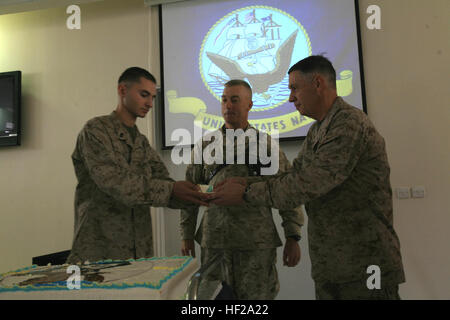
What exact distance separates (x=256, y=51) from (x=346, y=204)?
188 cm

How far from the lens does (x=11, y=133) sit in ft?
11.3

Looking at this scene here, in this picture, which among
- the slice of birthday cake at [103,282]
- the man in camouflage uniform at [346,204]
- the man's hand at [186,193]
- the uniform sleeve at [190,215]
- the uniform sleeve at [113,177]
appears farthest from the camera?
the uniform sleeve at [190,215]

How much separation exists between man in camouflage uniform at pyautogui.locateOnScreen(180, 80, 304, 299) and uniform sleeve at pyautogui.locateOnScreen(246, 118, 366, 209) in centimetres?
32

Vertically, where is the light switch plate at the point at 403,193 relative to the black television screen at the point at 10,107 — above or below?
below

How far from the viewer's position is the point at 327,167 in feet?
4.94

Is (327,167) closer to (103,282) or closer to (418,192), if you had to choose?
(103,282)

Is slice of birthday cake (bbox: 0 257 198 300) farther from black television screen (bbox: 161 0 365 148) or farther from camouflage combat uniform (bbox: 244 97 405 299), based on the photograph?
black television screen (bbox: 161 0 365 148)

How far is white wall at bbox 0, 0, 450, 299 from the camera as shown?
267 cm

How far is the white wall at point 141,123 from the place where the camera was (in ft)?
8.77

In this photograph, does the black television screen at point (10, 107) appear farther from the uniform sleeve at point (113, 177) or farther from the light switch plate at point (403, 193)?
the light switch plate at point (403, 193)

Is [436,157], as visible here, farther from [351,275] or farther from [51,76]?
[51,76]

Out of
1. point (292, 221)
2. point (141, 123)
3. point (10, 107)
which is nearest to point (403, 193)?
point (292, 221)

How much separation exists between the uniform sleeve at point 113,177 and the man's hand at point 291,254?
0.77 m

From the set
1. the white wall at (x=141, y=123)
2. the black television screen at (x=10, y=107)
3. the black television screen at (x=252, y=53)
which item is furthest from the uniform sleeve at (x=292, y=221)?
the black television screen at (x=10, y=107)
